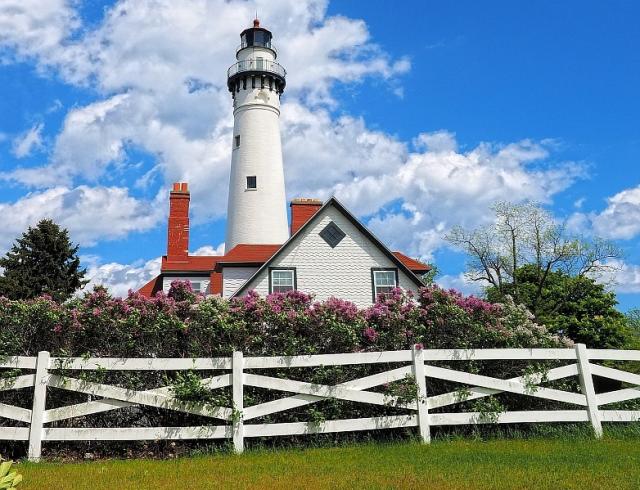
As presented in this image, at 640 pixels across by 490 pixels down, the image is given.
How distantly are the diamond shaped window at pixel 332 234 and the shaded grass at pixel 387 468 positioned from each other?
13.4 metres

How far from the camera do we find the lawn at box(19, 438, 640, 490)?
5715 mm

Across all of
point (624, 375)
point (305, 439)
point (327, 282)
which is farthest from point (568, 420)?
point (327, 282)

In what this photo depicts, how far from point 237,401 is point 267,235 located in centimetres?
2041

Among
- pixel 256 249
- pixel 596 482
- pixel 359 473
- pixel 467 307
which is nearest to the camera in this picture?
pixel 596 482

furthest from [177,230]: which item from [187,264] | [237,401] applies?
[237,401]

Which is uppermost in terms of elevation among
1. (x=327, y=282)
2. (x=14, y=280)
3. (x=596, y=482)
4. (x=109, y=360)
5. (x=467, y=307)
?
(x=14, y=280)

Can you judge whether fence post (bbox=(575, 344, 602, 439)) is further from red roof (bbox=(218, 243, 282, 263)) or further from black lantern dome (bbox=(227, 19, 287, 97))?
black lantern dome (bbox=(227, 19, 287, 97))

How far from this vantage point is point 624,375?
901cm

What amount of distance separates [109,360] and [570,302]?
29073 millimetres

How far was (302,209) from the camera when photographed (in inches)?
961

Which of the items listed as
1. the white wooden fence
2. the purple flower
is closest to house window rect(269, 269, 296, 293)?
the purple flower

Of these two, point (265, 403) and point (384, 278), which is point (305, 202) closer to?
point (384, 278)

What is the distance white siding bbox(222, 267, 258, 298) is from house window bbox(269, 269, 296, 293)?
1.72 metres

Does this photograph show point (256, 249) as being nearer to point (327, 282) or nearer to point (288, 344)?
point (327, 282)
